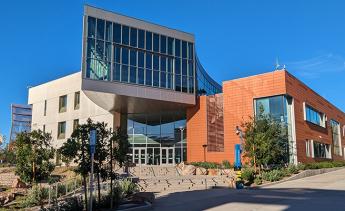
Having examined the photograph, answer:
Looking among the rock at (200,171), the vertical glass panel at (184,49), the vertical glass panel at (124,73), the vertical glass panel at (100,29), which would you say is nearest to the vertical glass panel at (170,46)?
the vertical glass panel at (184,49)

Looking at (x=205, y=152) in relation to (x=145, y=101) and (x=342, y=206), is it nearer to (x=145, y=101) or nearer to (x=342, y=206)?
(x=145, y=101)

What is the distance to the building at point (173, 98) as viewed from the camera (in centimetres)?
3712

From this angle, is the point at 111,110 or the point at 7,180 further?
the point at 111,110

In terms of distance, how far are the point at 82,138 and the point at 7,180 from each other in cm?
A: 2341

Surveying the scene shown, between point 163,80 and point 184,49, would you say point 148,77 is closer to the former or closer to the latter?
point 163,80

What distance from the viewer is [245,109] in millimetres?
39219

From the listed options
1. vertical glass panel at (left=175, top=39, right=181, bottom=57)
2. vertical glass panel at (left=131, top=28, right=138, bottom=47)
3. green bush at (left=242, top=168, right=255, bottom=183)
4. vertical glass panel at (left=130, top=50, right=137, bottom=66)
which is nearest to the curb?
green bush at (left=242, top=168, right=255, bottom=183)

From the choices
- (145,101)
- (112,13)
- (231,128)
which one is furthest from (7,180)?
(231,128)

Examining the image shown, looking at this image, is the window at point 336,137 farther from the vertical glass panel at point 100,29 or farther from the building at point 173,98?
the vertical glass panel at point 100,29

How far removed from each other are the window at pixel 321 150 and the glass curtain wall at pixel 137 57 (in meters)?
14.7

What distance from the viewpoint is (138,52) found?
40.1 m

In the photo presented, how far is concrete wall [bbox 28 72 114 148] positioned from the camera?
51812mm

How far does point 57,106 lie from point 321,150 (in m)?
35.9

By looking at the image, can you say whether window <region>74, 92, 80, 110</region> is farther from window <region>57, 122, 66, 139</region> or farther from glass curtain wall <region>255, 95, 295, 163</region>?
glass curtain wall <region>255, 95, 295, 163</region>
